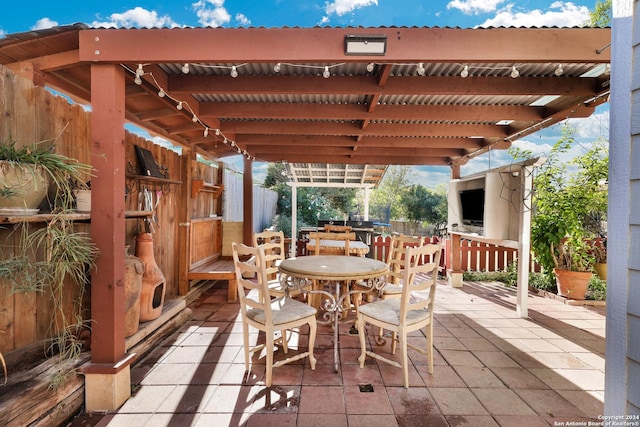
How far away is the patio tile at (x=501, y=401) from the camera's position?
197cm

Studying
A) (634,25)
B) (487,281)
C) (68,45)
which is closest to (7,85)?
(68,45)

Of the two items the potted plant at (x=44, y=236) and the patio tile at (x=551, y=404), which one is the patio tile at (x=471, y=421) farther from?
the potted plant at (x=44, y=236)

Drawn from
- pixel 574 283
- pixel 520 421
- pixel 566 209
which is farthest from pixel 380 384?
pixel 566 209

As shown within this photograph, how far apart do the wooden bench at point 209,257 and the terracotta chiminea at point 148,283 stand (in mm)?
1209

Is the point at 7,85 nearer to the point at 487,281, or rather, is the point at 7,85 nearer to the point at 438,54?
the point at 438,54

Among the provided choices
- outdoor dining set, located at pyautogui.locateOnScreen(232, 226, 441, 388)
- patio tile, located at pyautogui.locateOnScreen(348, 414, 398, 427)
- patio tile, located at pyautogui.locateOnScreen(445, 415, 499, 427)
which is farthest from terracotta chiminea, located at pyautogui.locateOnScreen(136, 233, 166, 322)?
patio tile, located at pyautogui.locateOnScreen(445, 415, 499, 427)

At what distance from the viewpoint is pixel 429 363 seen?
2395 mm

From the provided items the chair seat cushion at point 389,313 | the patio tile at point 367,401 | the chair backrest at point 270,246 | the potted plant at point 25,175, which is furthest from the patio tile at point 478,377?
the potted plant at point 25,175

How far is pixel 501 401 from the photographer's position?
2068 mm

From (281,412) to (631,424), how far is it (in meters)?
1.67

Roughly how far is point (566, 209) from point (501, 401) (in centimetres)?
341

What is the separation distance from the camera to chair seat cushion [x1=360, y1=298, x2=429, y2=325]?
231 cm

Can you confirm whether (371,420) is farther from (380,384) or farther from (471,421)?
(471,421)

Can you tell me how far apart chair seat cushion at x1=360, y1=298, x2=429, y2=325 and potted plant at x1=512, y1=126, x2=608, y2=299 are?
297 cm
